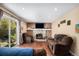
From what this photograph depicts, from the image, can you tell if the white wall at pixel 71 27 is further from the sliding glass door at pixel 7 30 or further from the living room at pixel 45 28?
the sliding glass door at pixel 7 30

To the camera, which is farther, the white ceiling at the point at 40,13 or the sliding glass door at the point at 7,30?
the white ceiling at the point at 40,13

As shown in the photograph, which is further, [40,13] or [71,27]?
[71,27]

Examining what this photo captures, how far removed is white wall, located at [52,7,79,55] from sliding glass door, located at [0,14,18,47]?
1.15 m

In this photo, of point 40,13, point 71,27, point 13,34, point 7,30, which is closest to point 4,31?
point 7,30

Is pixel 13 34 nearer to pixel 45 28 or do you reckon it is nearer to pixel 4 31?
pixel 4 31

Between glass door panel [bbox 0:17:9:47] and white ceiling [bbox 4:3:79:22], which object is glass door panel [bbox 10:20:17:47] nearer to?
glass door panel [bbox 0:17:9:47]

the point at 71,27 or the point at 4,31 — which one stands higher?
the point at 71,27

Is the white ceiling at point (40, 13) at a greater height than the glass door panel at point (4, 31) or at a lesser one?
greater

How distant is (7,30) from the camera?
10.8 ft

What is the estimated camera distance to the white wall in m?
3.63

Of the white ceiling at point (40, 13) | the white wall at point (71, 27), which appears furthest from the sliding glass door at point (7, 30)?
the white wall at point (71, 27)

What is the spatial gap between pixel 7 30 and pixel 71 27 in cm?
192

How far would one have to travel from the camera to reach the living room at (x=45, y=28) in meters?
3.43

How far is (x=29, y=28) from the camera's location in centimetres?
369
